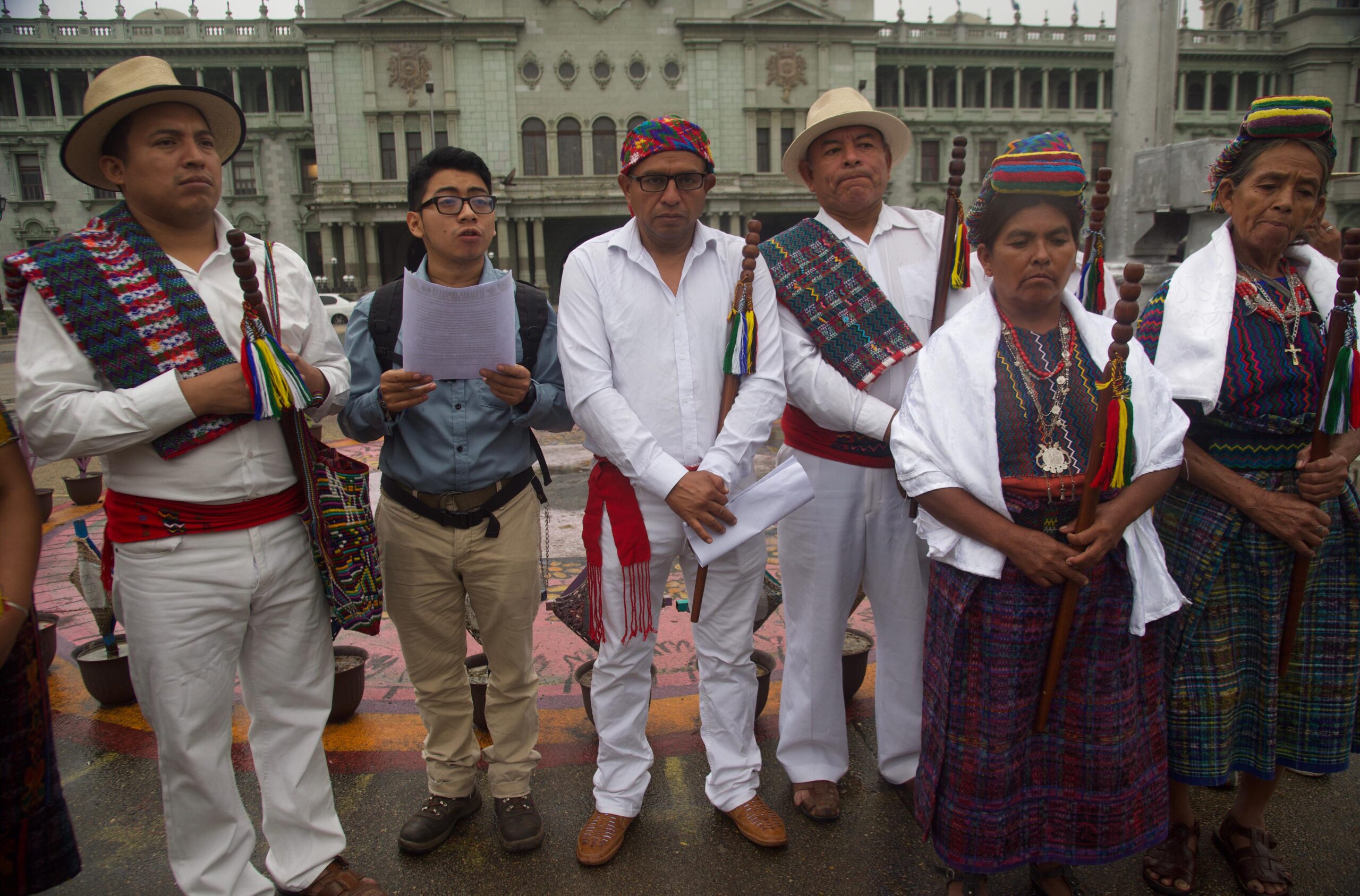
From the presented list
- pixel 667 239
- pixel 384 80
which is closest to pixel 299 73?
pixel 384 80

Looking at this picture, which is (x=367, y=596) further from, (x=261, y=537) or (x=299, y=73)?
(x=299, y=73)

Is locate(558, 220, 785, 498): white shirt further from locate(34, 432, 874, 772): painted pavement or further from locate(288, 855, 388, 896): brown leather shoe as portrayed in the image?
locate(288, 855, 388, 896): brown leather shoe

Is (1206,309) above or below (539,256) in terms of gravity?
below

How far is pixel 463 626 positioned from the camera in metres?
2.73

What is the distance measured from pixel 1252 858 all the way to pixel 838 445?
1.65 metres

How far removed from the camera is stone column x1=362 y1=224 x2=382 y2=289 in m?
35.7

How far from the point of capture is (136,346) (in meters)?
2.06

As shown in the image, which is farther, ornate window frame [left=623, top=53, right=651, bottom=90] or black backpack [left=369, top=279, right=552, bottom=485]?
ornate window frame [left=623, top=53, right=651, bottom=90]

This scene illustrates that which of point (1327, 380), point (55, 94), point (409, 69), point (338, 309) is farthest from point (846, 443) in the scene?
point (55, 94)

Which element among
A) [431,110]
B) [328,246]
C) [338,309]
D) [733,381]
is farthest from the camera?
[328,246]

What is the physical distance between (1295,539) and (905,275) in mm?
1331

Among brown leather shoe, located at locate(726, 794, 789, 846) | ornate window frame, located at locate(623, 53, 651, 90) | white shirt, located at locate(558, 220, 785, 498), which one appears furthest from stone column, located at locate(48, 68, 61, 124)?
brown leather shoe, located at locate(726, 794, 789, 846)

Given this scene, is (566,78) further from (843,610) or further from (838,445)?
(843,610)

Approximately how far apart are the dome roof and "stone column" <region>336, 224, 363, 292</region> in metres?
14.4
